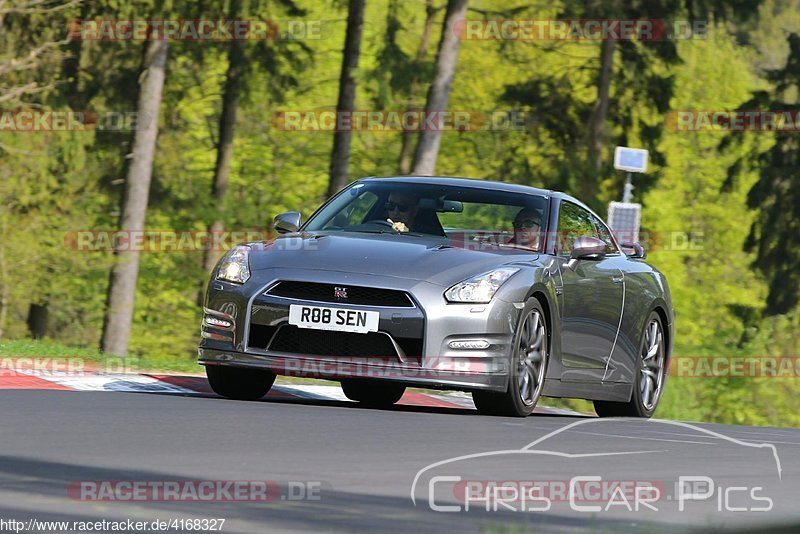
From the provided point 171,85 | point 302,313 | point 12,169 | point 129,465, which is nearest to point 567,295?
point 302,313

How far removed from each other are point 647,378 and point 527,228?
7.69 feet

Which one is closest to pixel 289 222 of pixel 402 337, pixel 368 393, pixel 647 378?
pixel 402 337

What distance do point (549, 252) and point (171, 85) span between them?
94.5ft

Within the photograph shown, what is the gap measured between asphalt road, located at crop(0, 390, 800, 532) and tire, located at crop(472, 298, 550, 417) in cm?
19

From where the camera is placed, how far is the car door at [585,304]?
11.7 m

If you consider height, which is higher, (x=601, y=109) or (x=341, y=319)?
(x=601, y=109)

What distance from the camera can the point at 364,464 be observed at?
768 cm

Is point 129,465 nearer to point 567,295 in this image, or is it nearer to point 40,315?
point 567,295

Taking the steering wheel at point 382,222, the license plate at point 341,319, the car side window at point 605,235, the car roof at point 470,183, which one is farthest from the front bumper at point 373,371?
the car side window at point 605,235

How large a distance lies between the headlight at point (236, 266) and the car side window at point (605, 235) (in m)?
3.42

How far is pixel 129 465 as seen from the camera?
717 cm

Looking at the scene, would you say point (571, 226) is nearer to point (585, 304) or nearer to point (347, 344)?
point (585, 304)

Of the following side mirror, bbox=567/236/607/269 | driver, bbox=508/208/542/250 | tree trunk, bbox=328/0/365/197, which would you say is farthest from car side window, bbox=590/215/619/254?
tree trunk, bbox=328/0/365/197

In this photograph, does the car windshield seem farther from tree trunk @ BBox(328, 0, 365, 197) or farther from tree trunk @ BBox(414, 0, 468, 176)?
tree trunk @ BBox(328, 0, 365, 197)
